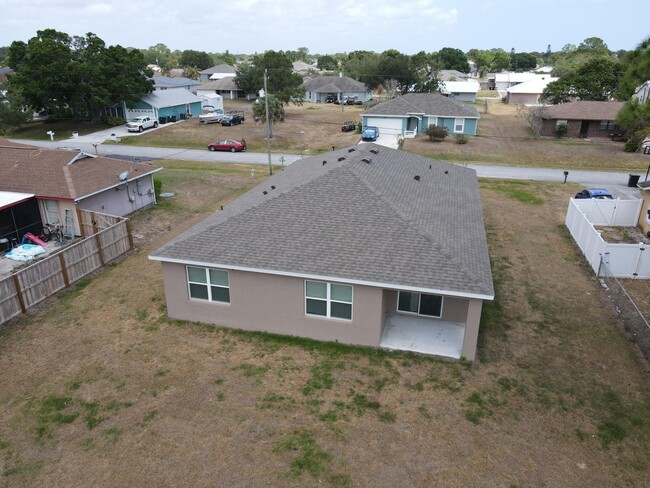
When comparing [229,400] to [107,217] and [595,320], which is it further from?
[107,217]

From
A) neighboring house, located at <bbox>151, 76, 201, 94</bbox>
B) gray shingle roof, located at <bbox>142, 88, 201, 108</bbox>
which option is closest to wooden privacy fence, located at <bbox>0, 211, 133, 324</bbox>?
gray shingle roof, located at <bbox>142, 88, 201, 108</bbox>

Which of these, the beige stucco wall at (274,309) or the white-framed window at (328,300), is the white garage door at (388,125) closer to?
the beige stucco wall at (274,309)

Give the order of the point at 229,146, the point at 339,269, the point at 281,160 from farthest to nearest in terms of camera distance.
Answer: the point at 229,146 < the point at 281,160 < the point at 339,269

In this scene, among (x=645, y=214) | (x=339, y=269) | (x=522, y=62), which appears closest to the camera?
(x=339, y=269)

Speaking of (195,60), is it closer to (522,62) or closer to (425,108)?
(425,108)

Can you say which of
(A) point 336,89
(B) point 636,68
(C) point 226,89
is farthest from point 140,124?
(B) point 636,68

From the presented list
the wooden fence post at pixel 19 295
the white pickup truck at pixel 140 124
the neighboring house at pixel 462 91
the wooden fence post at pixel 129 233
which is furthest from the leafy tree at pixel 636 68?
the neighboring house at pixel 462 91
